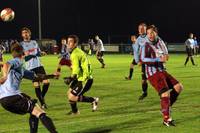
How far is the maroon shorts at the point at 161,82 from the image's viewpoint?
11102mm

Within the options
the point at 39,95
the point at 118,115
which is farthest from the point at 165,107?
the point at 39,95

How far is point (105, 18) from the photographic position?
7850cm

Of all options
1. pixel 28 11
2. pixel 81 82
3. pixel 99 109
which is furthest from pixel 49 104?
pixel 28 11

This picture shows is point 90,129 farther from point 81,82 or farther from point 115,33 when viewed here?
point 115,33

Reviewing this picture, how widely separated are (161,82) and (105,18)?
67.8 metres

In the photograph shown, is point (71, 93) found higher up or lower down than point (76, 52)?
lower down

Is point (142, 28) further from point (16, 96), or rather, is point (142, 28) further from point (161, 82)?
point (16, 96)

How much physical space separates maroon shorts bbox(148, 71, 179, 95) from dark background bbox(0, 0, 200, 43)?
193 ft

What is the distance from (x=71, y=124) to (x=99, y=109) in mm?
2418

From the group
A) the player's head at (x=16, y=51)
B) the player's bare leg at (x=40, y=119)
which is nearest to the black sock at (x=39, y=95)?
the player's bare leg at (x=40, y=119)

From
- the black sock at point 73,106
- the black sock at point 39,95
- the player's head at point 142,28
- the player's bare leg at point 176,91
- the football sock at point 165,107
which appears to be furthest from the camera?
the player's head at point 142,28

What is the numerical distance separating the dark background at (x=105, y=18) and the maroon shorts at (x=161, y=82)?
193 feet

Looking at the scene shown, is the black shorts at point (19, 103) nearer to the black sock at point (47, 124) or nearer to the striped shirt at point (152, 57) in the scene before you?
the black sock at point (47, 124)

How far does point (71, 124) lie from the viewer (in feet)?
37.7
